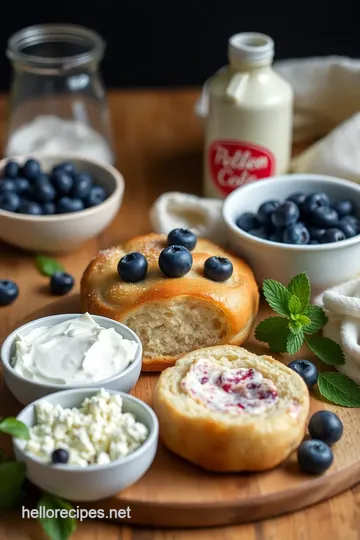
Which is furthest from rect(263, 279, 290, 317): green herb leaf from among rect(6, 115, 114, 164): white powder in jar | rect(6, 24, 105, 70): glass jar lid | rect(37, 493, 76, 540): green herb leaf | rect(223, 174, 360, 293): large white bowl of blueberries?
rect(6, 24, 105, 70): glass jar lid

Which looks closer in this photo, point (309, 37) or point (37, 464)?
point (37, 464)

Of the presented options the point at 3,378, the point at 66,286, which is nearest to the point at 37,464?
the point at 3,378

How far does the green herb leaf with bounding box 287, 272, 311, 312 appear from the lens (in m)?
1.89

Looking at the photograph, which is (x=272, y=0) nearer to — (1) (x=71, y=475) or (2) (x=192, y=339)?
(2) (x=192, y=339)

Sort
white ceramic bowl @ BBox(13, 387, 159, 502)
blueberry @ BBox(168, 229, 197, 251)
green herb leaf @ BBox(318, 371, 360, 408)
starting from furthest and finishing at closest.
Result: blueberry @ BBox(168, 229, 197, 251), green herb leaf @ BBox(318, 371, 360, 408), white ceramic bowl @ BBox(13, 387, 159, 502)

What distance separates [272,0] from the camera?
3.12 m

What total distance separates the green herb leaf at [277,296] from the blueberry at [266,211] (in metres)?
0.23

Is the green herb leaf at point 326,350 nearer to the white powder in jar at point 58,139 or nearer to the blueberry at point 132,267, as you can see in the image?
the blueberry at point 132,267

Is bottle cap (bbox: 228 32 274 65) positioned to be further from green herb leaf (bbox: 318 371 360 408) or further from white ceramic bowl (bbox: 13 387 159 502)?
white ceramic bowl (bbox: 13 387 159 502)

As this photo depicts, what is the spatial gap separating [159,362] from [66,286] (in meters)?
0.39

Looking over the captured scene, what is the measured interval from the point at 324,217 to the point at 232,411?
648 mm

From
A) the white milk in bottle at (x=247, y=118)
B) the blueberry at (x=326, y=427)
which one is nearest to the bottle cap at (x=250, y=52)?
the white milk in bottle at (x=247, y=118)

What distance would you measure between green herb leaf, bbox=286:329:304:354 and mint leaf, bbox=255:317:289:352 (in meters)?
0.02

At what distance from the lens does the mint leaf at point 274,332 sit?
187cm
